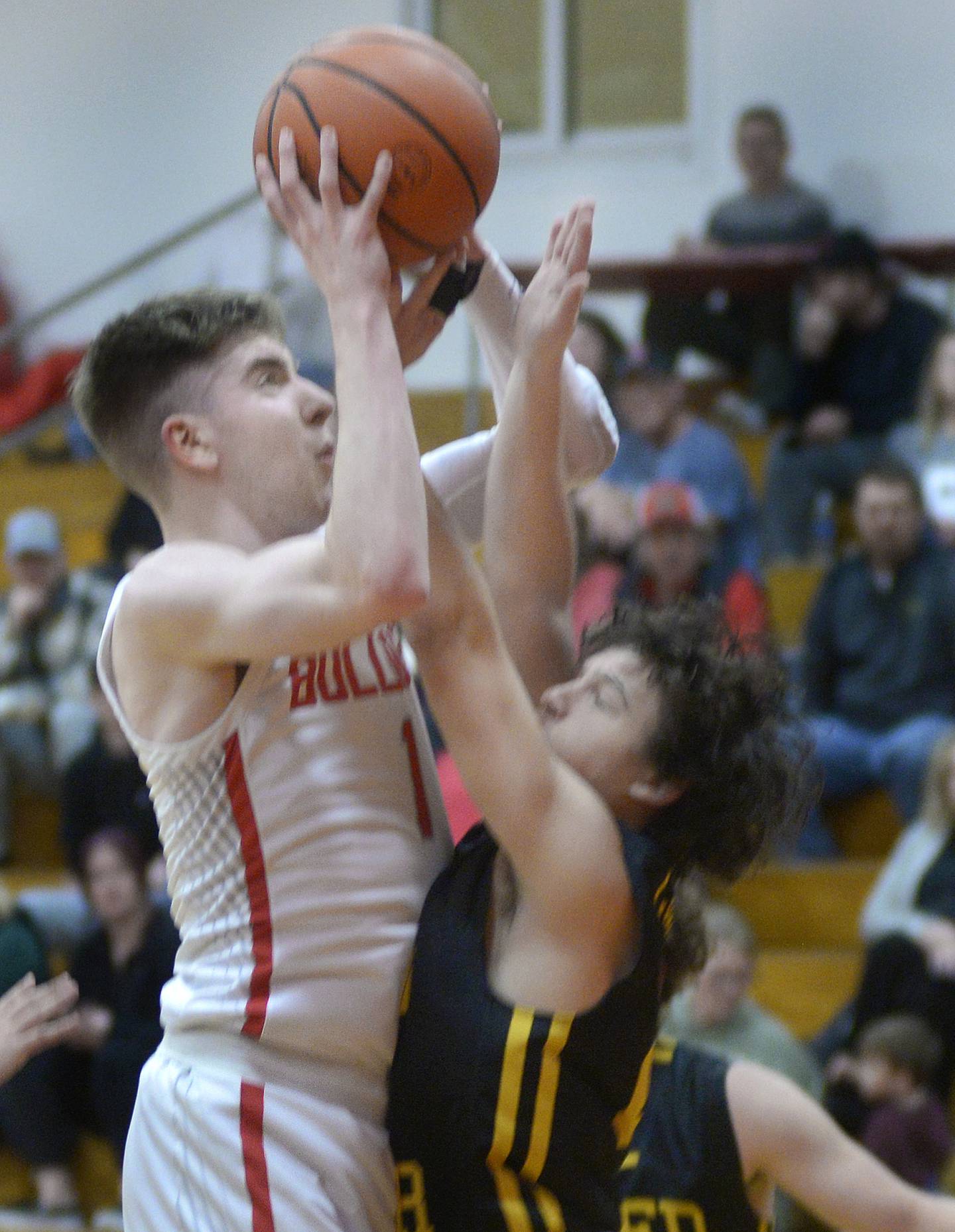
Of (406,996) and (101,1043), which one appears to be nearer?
(406,996)

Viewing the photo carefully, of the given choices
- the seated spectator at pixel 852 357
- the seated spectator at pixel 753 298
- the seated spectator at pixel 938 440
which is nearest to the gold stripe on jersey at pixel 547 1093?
the seated spectator at pixel 938 440

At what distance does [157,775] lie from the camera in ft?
7.25

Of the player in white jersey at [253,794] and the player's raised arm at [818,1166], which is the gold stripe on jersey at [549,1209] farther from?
the player's raised arm at [818,1166]

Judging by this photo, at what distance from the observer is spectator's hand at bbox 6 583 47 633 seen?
22.8ft

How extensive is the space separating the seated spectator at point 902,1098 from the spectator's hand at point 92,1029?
2.41m

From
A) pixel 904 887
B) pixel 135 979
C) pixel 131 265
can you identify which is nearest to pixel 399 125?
pixel 904 887

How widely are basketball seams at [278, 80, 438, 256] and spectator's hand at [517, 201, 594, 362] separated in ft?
0.70

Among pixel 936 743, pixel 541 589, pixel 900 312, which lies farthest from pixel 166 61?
pixel 541 589

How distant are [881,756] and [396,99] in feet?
13.0

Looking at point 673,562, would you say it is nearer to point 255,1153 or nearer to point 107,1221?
point 107,1221

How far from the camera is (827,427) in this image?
7129mm

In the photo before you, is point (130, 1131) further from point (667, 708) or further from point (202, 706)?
point (667, 708)

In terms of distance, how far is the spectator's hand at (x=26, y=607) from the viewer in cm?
695

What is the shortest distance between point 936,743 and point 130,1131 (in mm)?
3522
